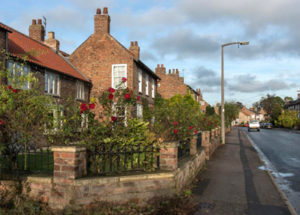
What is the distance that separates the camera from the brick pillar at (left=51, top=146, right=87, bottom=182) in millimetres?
5004

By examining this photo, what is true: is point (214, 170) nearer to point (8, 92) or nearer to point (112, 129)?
point (112, 129)

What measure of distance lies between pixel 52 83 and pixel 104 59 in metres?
5.38

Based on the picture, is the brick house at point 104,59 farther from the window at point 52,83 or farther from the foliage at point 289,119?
the foliage at point 289,119

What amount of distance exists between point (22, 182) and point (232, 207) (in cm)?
433

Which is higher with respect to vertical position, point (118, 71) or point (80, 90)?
point (118, 71)

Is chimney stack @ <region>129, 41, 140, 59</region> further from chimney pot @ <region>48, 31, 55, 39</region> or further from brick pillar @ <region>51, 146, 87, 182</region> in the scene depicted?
brick pillar @ <region>51, 146, 87, 182</region>

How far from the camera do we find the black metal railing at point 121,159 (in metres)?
5.58

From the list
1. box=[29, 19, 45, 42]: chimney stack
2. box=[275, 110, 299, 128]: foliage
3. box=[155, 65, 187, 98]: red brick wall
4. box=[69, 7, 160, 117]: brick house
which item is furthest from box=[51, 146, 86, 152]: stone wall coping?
box=[275, 110, 299, 128]: foliage

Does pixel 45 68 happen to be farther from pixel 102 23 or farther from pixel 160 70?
pixel 160 70

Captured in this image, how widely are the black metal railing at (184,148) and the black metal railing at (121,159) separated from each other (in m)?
1.54

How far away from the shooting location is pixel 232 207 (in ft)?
18.9

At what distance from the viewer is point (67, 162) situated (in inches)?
198

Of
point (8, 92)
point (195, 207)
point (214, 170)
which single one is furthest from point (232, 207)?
point (8, 92)

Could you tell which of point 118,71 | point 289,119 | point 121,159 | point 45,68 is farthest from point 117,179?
point 289,119
